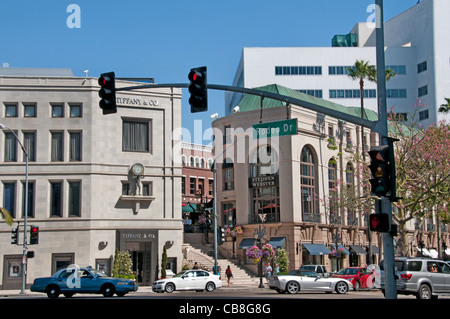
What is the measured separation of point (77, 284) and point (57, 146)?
16.5 meters

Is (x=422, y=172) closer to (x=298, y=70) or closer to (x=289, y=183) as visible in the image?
(x=289, y=183)

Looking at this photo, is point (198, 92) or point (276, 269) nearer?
point (198, 92)

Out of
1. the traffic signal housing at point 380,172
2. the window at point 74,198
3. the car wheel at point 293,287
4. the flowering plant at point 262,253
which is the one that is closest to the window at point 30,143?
the window at point 74,198

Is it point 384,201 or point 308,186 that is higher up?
point 308,186

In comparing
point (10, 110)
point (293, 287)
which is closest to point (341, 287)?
point (293, 287)

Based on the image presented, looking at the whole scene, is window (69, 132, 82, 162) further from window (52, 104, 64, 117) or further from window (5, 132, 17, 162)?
window (5, 132, 17, 162)

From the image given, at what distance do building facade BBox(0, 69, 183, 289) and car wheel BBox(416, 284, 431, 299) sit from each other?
887 inches

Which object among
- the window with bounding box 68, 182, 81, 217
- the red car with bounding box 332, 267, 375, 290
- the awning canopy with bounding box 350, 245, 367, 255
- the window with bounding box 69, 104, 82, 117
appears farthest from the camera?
the awning canopy with bounding box 350, 245, 367, 255

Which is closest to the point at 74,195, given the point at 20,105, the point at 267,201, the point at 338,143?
the point at 20,105

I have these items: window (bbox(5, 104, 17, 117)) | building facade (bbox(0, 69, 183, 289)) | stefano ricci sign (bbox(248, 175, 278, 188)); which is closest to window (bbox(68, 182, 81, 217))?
building facade (bbox(0, 69, 183, 289))

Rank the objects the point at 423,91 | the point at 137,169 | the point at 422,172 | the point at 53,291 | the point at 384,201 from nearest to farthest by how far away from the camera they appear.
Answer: the point at 384,201
the point at 53,291
the point at 422,172
the point at 137,169
the point at 423,91

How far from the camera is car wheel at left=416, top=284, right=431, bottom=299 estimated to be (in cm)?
2372

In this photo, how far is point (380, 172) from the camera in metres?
14.3

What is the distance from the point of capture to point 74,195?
41.1 m
